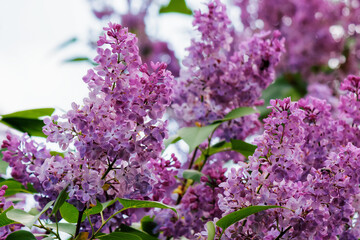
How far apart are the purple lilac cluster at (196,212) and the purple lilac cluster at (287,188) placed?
204 millimetres

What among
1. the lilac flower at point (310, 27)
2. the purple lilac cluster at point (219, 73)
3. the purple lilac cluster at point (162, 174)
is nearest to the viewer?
the purple lilac cluster at point (162, 174)

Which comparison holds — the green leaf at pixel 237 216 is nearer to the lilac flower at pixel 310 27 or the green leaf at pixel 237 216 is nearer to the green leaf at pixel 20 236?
the green leaf at pixel 20 236

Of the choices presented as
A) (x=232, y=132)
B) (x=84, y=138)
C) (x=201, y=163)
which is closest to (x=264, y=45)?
(x=232, y=132)

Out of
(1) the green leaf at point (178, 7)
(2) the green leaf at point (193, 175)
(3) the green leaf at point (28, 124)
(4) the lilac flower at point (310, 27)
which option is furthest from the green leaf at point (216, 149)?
(4) the lilac flower at point (310, 27)

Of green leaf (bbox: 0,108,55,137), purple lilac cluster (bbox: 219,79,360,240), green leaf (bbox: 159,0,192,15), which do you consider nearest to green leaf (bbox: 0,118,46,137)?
green leaf (bbox: 0,108,55,137)

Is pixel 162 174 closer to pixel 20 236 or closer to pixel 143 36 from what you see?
pixel 20 236

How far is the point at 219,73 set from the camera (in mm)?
1261

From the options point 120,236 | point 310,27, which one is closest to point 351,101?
point 120,236

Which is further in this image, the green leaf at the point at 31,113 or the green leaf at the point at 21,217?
the green leaf at the point at 31,113

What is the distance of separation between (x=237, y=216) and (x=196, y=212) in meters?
0.30

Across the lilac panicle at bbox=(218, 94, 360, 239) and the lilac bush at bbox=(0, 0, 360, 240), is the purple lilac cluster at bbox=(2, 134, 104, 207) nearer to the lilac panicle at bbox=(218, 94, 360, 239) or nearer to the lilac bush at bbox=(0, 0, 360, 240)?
the lilac bush at bbox=(0, 0, 360, 240)

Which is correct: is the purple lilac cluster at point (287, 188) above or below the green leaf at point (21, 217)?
above

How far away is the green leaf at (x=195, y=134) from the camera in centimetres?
115

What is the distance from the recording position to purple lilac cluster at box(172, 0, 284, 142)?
4.17 ft
